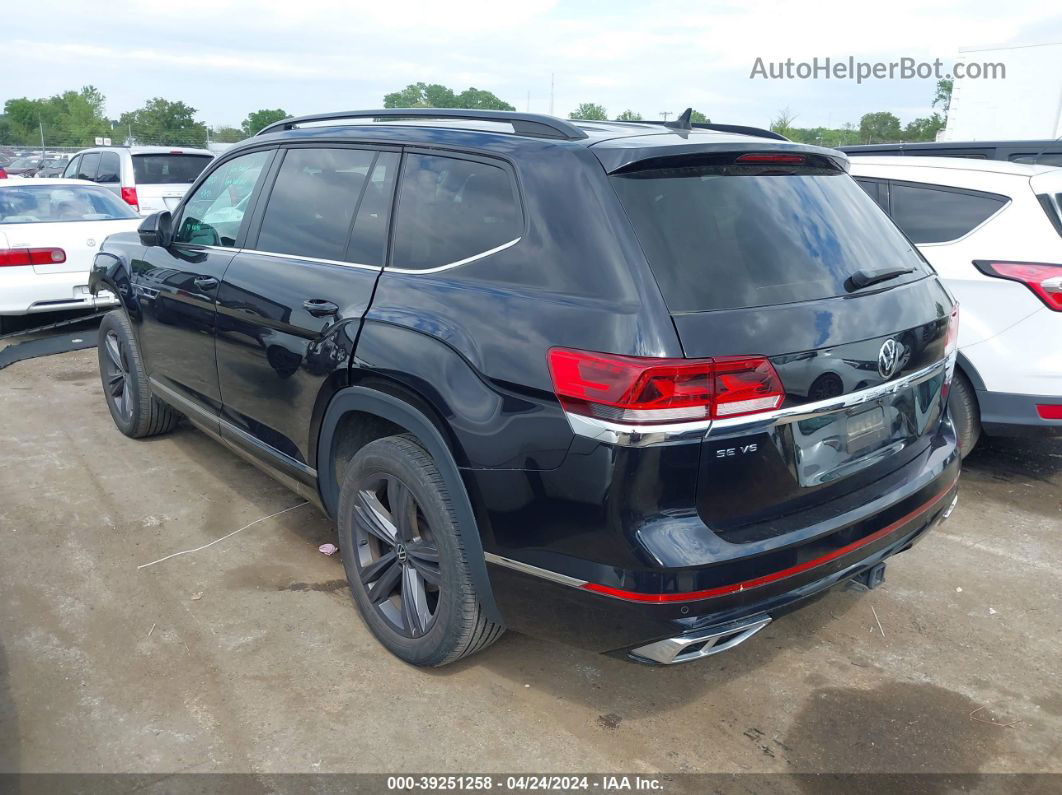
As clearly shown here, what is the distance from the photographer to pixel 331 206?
11.1 feet

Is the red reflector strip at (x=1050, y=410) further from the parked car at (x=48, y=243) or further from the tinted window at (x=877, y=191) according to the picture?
the parked car at (x=48, y=243)

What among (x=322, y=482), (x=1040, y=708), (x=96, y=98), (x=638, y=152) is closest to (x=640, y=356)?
(x=638, y=152)

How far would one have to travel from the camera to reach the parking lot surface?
2.69m

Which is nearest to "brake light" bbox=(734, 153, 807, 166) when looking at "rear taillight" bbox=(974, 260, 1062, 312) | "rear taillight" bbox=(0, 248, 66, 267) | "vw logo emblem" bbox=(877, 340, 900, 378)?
"vw logo emblem" bbox=(877, 340, 900, 378)

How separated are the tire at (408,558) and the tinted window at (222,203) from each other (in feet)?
4.81

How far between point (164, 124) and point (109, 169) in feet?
172

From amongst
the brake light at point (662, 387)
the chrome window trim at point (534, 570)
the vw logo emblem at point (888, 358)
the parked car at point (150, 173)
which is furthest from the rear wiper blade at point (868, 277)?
the parked car at point (150, 173)

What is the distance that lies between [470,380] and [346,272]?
86 cm

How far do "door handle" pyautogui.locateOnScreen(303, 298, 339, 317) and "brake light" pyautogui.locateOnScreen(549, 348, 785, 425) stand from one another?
3.68 ft

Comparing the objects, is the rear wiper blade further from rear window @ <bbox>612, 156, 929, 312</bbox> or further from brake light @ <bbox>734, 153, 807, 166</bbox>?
brake light @ <bbox>734, 153, 807, 166</bbox>

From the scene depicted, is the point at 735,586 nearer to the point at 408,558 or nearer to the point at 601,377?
the point at 601,377

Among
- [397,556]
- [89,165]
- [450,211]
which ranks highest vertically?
[89,165]

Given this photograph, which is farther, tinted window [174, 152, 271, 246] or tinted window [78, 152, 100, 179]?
tinted window [78, 152, 100, 179]

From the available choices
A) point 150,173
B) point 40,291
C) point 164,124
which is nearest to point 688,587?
point 40,291
